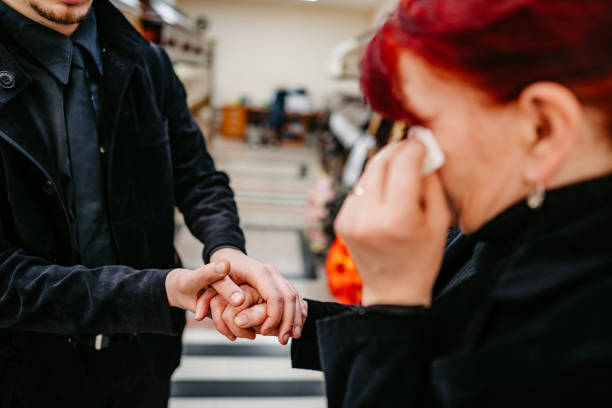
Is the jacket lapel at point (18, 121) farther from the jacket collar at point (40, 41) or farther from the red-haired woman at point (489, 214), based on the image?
the red-haired woman at point (489, 214)

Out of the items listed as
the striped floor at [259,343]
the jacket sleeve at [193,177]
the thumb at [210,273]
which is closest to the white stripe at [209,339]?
the striped floor at [259,343]

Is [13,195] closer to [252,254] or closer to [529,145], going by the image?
[529,145]

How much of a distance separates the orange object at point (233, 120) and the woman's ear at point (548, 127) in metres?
10.3

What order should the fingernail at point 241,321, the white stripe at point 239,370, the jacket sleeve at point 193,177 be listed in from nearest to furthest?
1. the fingernail at point 241,321
2. the jacket sleeve at point 193,177
3. the white stripe at point 239,370

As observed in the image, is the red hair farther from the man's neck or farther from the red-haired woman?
the man's neck

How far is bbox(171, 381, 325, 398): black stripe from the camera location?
7.29ft

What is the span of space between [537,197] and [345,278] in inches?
88.6

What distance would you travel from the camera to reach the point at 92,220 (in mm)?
1032

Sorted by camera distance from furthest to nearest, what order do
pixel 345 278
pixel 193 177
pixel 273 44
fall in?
1. pixel 273 44
2. pixel 345 278
3. pixel 193 177

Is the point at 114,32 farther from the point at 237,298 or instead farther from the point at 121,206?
the point at 237,298

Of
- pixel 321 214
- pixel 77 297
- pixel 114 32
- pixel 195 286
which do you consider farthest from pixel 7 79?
pixel 321 214

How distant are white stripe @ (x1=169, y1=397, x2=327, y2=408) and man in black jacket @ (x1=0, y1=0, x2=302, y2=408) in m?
0.95

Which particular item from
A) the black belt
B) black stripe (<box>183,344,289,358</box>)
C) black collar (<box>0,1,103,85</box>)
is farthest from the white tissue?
black stripe (<box>183,344,289,358</box>)

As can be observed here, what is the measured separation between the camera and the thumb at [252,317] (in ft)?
3.26
